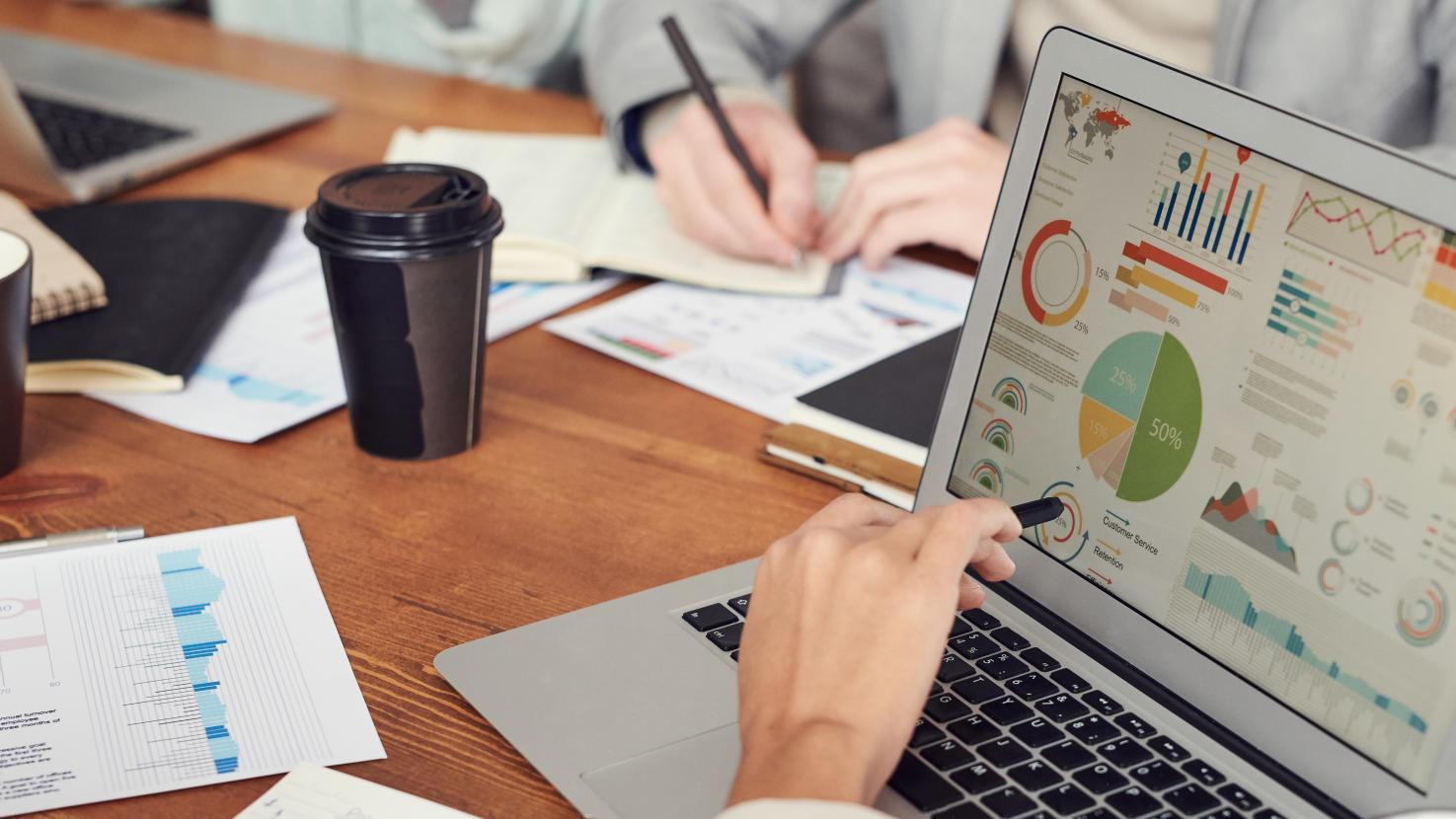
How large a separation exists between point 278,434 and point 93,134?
0.59 meters

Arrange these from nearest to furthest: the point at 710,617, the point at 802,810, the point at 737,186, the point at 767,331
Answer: the point at 802,810, the point at 710,617, the point at 767,331, the point at 737,186

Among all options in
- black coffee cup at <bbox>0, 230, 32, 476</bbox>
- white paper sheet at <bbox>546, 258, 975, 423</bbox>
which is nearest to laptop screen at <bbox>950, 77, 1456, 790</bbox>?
white paper sheet at <bbox>546, 258, 975, 423</bbox>

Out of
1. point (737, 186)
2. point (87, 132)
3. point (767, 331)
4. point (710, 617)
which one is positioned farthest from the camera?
point (87, 132)

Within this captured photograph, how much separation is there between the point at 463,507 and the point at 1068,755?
38 centimetres

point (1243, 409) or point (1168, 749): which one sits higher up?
point (1243, 409)

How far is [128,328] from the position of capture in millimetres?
918

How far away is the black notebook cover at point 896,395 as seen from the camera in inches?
33.3

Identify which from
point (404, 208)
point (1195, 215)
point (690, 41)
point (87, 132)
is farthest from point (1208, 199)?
point (87, 132)

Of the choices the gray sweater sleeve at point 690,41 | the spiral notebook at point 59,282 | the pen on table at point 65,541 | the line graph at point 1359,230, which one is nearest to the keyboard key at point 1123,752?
the line graph at point 1359,230

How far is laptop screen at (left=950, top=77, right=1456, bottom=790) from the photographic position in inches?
20.5

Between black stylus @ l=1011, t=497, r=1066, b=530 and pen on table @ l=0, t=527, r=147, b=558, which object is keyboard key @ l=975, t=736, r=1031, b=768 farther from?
pen on table @ l=0, t=527, r=147, b=558

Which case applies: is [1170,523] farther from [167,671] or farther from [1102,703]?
[167,671]

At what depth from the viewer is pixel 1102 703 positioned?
61 centimetres

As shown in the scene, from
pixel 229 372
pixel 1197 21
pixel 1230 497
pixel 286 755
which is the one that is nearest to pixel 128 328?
pixel 229 372
